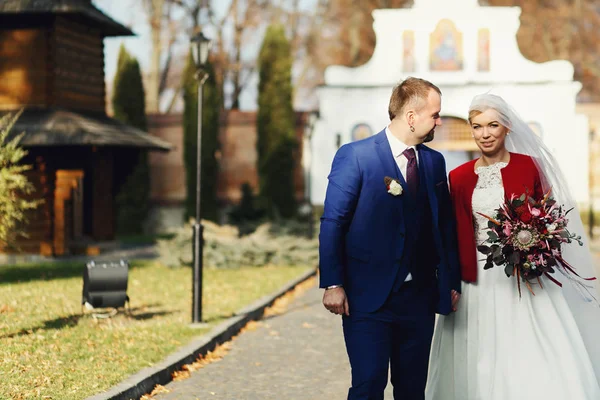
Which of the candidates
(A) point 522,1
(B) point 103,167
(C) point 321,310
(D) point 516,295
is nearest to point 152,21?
(B) point 103,167

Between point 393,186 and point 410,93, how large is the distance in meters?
0.50

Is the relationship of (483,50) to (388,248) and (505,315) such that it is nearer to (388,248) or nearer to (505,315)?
(505,315)

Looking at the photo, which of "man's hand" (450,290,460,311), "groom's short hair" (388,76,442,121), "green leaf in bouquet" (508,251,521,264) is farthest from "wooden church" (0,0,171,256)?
"groom's short hair" (388,76,442,121)

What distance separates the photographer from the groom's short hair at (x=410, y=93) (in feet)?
14.6

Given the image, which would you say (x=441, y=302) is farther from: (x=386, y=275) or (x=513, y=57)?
(x=513, y=57)

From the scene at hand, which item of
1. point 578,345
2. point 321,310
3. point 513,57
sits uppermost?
point 513,57

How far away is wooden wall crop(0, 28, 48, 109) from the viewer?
1988 cm

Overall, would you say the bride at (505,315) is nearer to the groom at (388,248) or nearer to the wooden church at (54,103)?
the groom at (388,248)

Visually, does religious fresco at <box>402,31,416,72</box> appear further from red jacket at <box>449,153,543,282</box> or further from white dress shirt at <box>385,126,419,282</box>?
white dress shirt at <box>385,126,419,282</box>

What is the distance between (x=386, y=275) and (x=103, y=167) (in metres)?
19.3

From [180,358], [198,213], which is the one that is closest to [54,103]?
[198,213]

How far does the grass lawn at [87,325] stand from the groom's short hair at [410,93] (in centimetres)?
334

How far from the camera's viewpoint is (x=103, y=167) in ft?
74.7

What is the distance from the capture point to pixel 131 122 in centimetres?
3083
